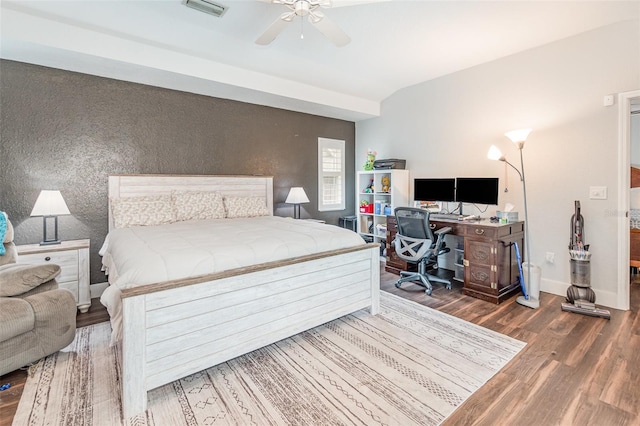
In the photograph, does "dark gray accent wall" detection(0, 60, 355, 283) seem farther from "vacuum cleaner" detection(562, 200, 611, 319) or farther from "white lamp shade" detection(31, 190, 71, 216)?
"vacuum cleaner" detection(562, 200, 611, 319)

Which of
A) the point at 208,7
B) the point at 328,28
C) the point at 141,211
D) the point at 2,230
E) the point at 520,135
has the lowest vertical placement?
the point at 2,230

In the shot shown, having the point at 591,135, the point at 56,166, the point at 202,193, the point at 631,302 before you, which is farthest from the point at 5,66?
the point at 631,302

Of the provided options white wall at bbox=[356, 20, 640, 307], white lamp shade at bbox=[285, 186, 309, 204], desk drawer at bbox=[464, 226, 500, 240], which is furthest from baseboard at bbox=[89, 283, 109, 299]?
white wall at bbox=[356, 20, 640, 307]

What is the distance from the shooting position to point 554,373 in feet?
6.42

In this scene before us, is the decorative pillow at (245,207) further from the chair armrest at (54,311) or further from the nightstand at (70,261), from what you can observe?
the chair armrest at (54,311)

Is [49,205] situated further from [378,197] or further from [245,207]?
[378,197]

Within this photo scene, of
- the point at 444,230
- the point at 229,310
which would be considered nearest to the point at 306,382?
the point at 229,310

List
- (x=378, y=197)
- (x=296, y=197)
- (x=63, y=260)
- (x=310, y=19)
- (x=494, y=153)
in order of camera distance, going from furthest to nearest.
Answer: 1. (x=378, y=197)
2. (x=296, y=197)
3. (x=494, y=153)
4. (x=63, y=260)
5. (x=310, y=19)

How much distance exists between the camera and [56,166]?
3170 millimetres

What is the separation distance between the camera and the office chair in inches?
132

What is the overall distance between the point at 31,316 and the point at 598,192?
4.81 metres

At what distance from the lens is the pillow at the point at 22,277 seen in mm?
1925

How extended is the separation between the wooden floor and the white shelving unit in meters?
2.02

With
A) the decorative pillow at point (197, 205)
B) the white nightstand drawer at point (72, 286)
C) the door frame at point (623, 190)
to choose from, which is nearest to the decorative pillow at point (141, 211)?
the decorative pillow at point (197, 205)
